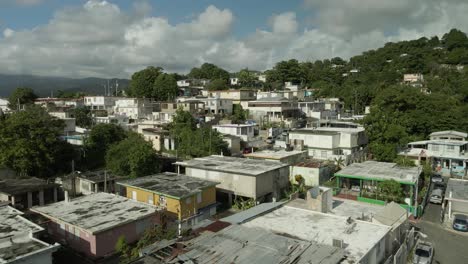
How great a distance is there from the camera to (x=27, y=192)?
19812mm

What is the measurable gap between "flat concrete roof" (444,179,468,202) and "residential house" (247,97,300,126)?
28.6m

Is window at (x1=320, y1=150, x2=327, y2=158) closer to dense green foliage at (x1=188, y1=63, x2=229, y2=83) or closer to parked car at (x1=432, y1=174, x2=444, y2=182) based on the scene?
parked car at (x1=432, y1=174, x2=444, y2=182)

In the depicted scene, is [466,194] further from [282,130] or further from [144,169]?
[282,130]

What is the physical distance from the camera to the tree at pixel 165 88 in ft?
222

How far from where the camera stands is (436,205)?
73.6 feet

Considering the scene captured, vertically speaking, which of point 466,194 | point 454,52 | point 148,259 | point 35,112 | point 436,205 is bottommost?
point 436,205

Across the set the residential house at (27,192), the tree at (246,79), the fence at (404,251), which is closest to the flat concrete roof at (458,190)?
the fence at (404,251)

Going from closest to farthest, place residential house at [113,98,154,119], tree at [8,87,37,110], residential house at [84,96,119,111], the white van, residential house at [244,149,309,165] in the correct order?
the white van, residential house at [244,149,309,165], residential house at [113,98,154,119], tree at [8,87,37,110], residential house at [84,96,119,111]

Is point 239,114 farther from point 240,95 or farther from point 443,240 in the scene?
point 443,240

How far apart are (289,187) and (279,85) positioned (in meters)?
57.3

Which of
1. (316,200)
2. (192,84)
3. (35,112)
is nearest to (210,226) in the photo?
(316,200)

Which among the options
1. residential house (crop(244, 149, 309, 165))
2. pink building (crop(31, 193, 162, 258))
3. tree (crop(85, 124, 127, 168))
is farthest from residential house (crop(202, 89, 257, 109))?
pink building (crop(31, 193, 162, 258))

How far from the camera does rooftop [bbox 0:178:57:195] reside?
63.9 ft

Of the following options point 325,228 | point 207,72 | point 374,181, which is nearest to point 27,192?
point 325,228
